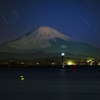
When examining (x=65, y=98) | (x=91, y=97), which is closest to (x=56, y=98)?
(x=65, y=98)

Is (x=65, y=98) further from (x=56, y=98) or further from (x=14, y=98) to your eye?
(x=14, y=98)

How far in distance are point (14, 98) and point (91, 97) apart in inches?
377

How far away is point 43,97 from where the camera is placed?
4988 cm

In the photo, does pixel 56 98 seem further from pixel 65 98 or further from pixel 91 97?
pixel 91 97

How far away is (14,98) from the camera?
48344mm

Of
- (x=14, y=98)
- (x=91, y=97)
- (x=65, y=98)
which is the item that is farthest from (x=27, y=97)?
(x=91, y=97)

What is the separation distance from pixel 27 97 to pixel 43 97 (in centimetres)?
219

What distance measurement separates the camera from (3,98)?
4797 centimetres

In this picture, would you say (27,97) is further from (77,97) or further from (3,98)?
(77,97)

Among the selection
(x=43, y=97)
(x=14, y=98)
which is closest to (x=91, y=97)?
(x=43, y=97)

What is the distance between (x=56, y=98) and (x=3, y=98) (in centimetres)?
647

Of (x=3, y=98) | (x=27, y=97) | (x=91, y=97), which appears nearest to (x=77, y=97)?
(x=91, y=97)

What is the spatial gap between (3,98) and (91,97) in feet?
35.8

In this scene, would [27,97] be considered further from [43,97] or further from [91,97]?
[91,97]
